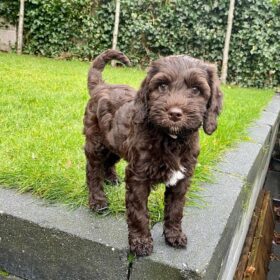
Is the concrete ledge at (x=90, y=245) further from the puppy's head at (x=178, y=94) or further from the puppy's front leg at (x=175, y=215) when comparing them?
the puppy's head at (x=178, y=94)

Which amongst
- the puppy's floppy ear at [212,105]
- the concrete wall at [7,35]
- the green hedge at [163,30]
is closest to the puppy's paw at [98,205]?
the puppy's floppy ear at [212,105]

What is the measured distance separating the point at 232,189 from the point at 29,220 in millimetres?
1648

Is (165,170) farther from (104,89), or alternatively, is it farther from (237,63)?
(237,63)

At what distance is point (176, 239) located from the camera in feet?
8.29

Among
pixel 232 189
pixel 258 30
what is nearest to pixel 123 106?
pixel 232 189

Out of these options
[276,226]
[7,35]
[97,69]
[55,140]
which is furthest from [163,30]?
[97,69]

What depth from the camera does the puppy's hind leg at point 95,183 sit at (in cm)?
294

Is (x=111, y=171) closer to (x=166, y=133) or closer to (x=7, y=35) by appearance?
(x=166, y=133)

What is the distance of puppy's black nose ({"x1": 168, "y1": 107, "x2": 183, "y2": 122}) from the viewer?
2119 mm

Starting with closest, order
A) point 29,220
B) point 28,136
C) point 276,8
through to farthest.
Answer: point 29,220 < point 28,136 < point 276,8

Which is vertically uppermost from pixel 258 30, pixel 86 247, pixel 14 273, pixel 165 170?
pixel 258 30

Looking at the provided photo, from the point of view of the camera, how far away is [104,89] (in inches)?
125

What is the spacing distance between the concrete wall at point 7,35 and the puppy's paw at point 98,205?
39.5 feet

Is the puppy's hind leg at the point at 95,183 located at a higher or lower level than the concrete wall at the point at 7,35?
lower
